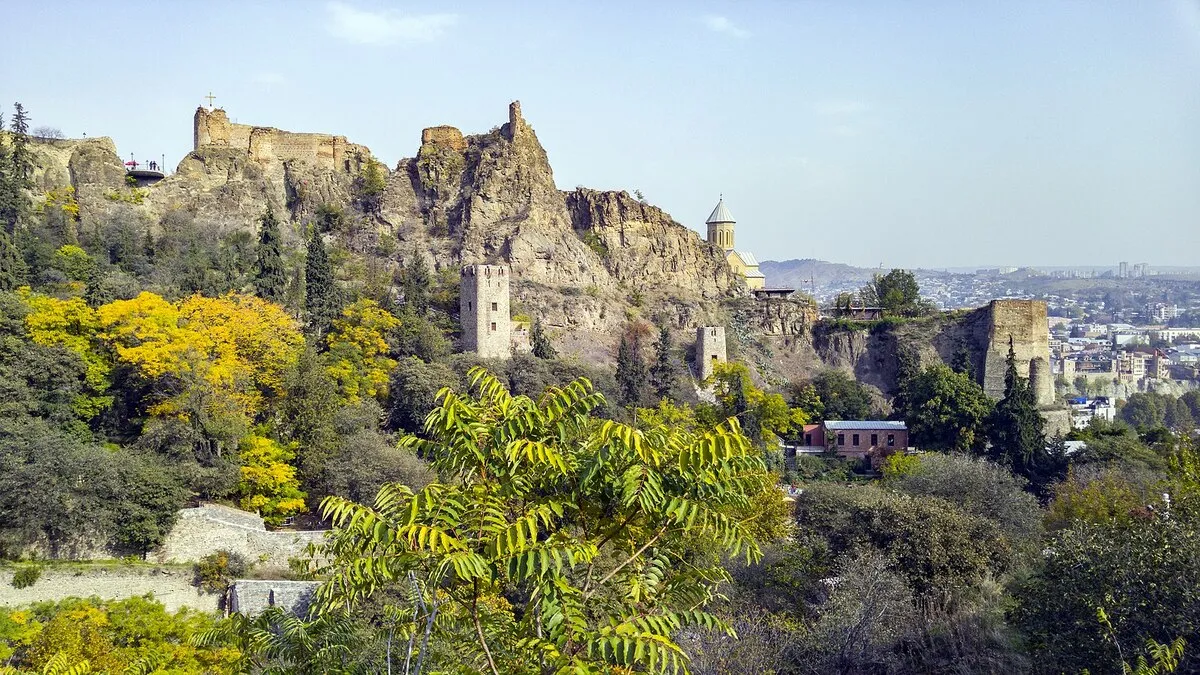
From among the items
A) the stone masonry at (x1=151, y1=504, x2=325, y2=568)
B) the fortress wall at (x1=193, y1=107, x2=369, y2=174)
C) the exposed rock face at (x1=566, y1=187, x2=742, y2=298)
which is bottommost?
the stone masonry at (x1=151, y1=504, x2=325, y2=568)

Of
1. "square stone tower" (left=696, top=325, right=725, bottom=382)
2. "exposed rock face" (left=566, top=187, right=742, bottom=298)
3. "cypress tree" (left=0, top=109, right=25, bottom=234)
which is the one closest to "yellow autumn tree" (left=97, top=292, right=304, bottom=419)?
"cypress tree" (left=0, top=109, right=25, bottom=234)

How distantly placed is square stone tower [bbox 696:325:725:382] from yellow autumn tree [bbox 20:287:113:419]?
21.5 metres

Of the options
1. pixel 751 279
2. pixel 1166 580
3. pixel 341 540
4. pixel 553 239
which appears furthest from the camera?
pixel 751 279

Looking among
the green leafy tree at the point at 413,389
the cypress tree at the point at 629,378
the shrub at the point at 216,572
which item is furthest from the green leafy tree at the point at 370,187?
the shrub at the point at 216,572

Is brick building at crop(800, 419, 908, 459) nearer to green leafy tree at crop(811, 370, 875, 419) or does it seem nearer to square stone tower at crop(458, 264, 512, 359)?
green leafy tree at crop(811, 370, 875, 419)

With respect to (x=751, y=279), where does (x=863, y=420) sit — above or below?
below

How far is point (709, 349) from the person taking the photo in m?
38.4

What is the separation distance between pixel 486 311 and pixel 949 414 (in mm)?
14625

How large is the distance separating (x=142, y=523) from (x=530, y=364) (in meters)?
13.1

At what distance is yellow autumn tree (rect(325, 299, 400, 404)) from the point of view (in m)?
26.0

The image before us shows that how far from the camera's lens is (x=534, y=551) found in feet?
15.1

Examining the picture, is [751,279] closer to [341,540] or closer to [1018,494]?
[1018,494]

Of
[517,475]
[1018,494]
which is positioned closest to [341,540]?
[517,475]

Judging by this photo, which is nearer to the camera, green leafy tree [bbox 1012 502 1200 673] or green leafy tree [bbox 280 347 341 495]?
green leafy tree [bbox 1012 502 1200 673]
